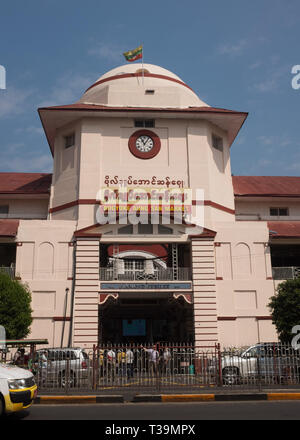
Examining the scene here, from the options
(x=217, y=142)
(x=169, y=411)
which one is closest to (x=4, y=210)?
(x=217, y=142)

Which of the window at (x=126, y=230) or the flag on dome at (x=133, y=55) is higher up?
the flag on dome at (x=133, y=55)

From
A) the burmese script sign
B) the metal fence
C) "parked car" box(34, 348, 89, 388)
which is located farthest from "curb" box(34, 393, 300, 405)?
the burmese script sign

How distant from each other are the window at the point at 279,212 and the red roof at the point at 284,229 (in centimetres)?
308

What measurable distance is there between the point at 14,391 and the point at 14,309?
15.7 m

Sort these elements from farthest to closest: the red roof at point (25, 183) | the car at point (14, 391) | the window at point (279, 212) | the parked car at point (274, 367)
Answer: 1. the window at point (279, 212)
2. the red roof at point (25, 183)
3. the parked car at point (274, 367)
4. the car at point (14, 391)

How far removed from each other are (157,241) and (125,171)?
5.82 meters

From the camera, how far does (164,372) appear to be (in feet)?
54.3

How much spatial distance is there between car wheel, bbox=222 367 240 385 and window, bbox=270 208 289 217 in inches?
853

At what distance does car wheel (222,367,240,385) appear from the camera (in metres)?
17.1

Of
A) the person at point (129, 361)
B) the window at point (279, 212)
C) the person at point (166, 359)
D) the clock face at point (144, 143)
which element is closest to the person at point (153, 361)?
the person at point (166, 359)

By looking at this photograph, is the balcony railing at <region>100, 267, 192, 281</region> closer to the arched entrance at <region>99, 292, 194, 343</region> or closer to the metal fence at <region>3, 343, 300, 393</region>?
the arched entrance at <region>99, 292, 194, 343</region>

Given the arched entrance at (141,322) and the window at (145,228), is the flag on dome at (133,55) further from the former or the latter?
the arched entrance at (141,322)

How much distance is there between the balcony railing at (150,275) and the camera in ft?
95.9

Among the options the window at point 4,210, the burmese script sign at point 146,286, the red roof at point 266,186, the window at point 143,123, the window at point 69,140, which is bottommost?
the burmese script sign at point 146,286
